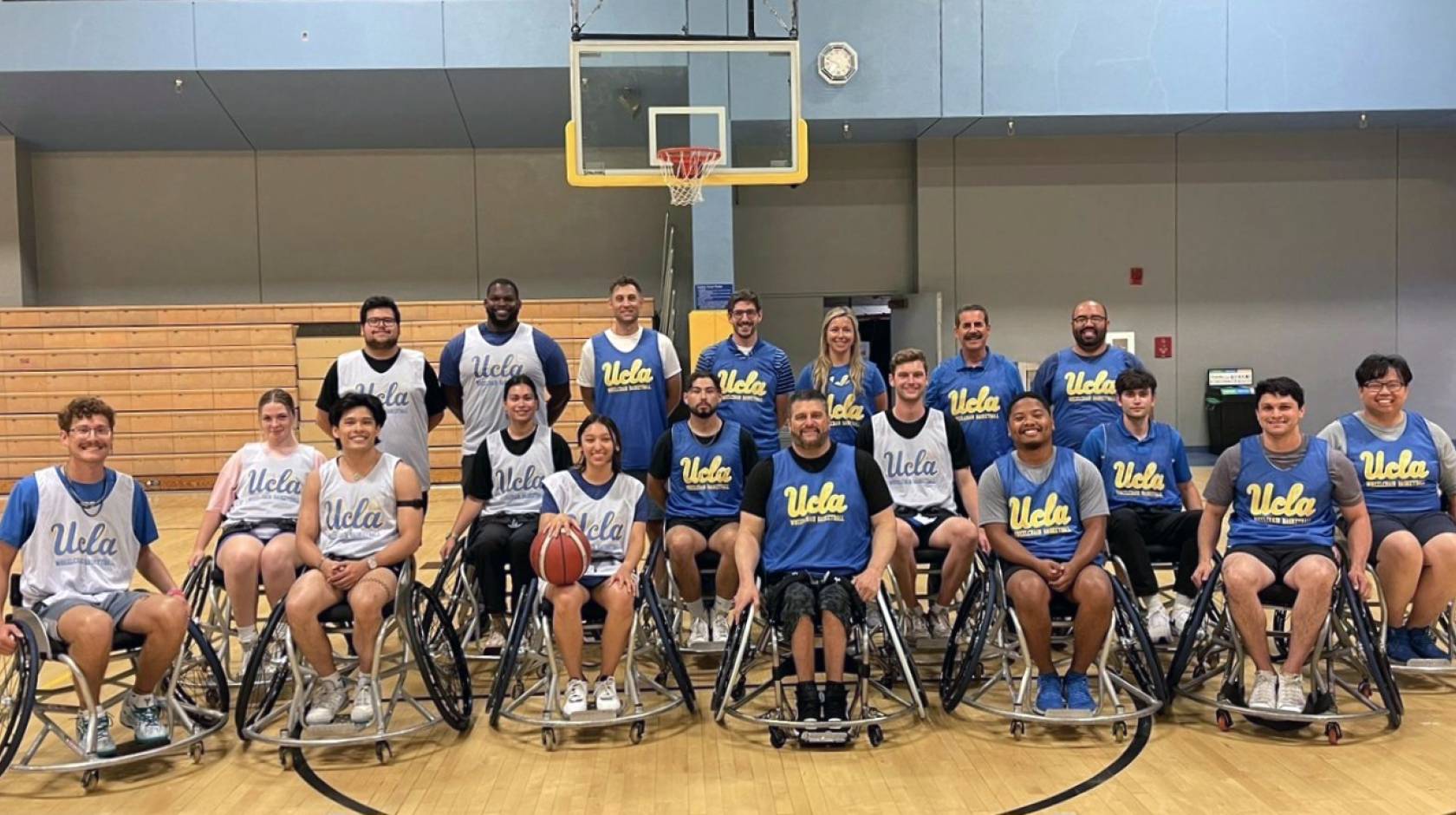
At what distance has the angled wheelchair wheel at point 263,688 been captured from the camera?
344 centimetres

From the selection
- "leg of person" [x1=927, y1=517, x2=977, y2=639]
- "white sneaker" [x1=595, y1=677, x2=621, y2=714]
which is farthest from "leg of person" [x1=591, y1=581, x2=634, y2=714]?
"leg of person" [x1=927, y1=517, x2=977, y2=639]

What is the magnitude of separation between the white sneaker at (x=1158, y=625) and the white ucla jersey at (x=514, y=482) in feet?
8.13

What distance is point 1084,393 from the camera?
483 centimetres

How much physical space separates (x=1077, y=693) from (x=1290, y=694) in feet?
2.16

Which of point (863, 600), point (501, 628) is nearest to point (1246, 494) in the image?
point (863, 600)

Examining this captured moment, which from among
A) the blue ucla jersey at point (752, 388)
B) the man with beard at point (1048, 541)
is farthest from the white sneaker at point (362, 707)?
the man with beard at point (1048, 541)

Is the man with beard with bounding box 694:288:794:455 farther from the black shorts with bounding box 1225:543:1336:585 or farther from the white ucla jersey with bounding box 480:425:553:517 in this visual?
the black shorts with bounding box 1225:543:1336:585

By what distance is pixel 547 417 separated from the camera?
4.96 meters

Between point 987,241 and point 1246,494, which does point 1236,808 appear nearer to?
point 1246,494

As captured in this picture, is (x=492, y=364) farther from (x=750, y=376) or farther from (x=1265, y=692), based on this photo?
(x=1265, y=692)

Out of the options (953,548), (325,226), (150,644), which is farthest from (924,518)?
(325,226)

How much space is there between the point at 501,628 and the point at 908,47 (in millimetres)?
6766

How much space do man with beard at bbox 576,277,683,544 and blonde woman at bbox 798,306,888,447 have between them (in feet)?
2.16

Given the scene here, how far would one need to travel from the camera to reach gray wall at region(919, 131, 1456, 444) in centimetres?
1077
